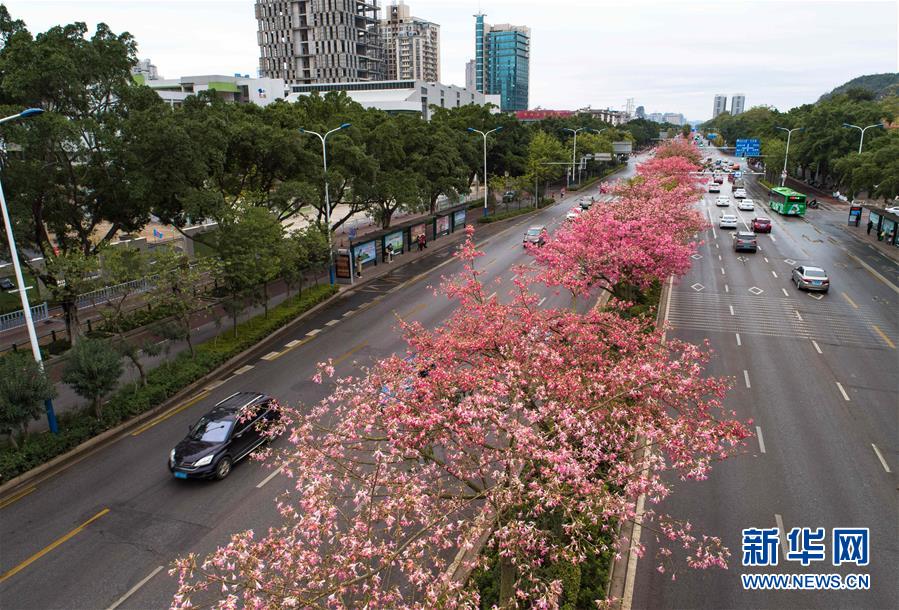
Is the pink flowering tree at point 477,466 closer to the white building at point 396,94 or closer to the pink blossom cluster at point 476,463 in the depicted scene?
the pink blossom cluster at point 476,463

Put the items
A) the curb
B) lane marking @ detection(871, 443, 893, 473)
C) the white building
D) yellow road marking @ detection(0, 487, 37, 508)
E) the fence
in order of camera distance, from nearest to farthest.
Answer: yellow road marking @ detection(0, 487, 37, 508)
lane marking @ detection(871, 443, 893, 473)
the curb
the fence
the white building

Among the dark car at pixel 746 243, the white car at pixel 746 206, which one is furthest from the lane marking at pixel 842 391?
the white car at pixel 746 206

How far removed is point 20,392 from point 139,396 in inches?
188

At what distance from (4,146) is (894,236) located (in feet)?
203

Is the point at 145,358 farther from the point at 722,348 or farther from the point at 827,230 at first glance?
the point at 827,230

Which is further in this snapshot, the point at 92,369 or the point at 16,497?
the point at 92,369

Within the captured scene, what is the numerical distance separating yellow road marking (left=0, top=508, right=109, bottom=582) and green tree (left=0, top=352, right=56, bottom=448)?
157 inches

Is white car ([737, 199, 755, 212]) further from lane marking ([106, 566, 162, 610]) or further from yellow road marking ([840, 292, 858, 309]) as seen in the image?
lane marking ([106, 566, 162, 610])

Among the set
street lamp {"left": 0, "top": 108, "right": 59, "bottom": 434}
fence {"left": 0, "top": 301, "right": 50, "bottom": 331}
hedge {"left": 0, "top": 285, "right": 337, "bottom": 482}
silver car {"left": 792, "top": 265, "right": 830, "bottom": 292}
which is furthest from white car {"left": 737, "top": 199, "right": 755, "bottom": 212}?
street lamp {"left": 0, "top": 108, "right": 59, "bottom": 434}

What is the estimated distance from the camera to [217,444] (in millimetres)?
17484

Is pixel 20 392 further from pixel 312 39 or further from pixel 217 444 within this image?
pixel 312 39

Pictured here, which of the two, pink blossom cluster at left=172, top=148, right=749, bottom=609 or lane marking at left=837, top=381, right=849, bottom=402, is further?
lane marking at left=837, top=381, right=849, bottom=402

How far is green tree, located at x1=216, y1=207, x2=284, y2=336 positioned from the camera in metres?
26.9

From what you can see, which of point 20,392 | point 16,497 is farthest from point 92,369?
point 16,497
